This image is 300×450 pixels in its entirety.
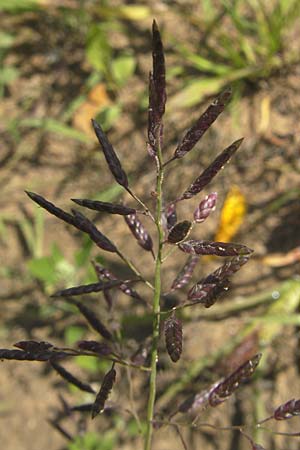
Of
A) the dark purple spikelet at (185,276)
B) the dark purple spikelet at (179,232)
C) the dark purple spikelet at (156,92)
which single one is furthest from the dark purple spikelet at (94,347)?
the dark purple spikelet at (156,92)

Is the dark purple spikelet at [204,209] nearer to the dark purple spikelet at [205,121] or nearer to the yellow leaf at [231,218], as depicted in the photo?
the dark purple spikelet at [205,121]

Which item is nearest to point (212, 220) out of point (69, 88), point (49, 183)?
point (49, 183)

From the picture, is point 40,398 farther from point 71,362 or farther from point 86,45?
point 86,45

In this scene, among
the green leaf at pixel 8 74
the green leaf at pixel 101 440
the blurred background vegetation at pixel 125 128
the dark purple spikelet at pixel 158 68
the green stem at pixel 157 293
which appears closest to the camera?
the dark purple spikelet at pixel 158 68

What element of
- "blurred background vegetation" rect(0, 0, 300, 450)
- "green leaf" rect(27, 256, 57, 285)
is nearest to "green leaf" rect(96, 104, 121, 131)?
"blurred background vegetation" rect(0, 0, 300, 450)

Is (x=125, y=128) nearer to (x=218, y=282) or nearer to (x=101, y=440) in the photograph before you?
(x=101, y=440)

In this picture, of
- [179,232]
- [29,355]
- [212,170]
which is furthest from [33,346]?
[212,170]
